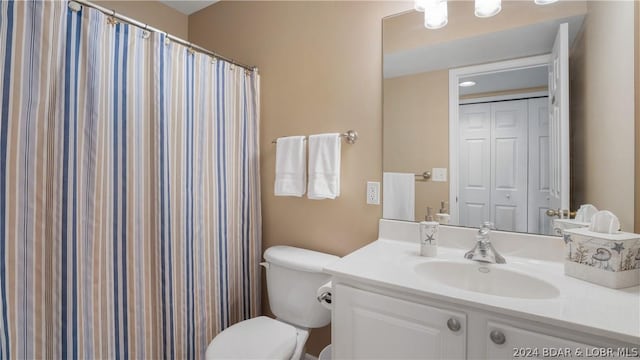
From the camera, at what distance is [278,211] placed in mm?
1866

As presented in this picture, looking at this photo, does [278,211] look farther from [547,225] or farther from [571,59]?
[571,59]

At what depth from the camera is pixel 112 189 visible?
1.21m

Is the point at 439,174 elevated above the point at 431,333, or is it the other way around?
the point at 439,174

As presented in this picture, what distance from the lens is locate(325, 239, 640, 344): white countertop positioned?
72 centimetres

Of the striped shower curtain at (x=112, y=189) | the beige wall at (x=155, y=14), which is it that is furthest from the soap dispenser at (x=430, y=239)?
the beige wall at (x=155, y=14)

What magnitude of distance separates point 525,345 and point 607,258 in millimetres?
408

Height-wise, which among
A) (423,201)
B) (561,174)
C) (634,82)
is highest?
(634,82)

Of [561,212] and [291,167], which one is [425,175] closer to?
[561,212]

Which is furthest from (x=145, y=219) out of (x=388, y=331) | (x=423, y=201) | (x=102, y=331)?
(x=423, y=201)

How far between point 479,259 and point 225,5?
7.15ft

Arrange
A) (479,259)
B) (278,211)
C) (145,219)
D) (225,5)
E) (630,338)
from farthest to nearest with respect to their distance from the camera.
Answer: (225,5), (278,211), (145,219), (479,259), (630,338)

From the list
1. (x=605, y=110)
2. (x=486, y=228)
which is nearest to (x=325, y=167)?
(x=486, y=228)

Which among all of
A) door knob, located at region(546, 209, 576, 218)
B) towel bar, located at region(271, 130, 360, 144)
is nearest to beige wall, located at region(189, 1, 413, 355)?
towel bar, located at region(271, 130, 360, 144)

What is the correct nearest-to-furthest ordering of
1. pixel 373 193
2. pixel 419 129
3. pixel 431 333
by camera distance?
1. pixel 431 333
2. pixel 419 129
3. pixel 373 193
